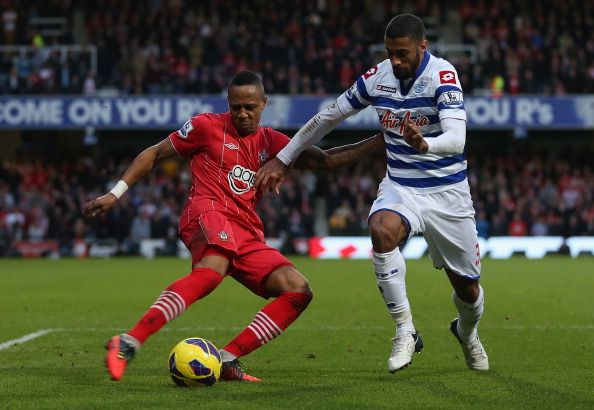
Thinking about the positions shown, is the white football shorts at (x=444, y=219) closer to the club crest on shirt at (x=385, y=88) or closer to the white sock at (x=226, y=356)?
the club crest on shirt at (x=385, y=88)

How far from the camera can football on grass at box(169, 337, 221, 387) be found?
7.08 meters

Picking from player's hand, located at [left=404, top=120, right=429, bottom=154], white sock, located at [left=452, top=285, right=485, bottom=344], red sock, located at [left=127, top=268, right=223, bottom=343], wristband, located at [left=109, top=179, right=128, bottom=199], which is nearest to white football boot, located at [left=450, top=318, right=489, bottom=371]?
white sock, located at [left=452, top=285, right=485, bottom=344]

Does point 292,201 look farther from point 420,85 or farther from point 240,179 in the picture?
point 420,85

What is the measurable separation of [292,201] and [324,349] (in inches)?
857

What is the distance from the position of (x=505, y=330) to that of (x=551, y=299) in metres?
4.66

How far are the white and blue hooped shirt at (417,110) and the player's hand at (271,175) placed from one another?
2.37 ft

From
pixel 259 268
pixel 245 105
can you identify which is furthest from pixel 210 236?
pixel 245 105

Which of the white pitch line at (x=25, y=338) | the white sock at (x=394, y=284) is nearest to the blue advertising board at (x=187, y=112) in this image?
the white pitch line at (x=25, y=338)

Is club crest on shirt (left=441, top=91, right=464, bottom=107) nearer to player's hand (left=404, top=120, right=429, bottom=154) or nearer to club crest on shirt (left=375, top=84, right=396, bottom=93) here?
club crest on shirt (left=375, top=84, right=396, bottom=93)

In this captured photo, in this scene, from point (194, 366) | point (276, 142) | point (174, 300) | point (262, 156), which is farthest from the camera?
point (276, 142)

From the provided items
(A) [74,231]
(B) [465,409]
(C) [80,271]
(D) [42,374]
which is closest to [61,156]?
(A) [74,231]

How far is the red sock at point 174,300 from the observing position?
676 centimetres

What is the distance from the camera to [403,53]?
7352mm

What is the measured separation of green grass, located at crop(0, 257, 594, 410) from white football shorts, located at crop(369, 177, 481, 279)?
2.66 ft
